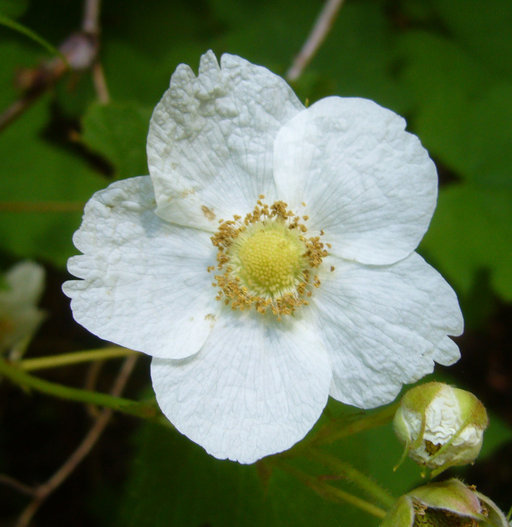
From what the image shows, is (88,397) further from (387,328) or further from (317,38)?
(317,38)

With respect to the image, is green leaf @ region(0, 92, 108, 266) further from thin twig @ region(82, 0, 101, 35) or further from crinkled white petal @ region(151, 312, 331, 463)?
crinkled white petal @ region(151, 312, 331, 463)

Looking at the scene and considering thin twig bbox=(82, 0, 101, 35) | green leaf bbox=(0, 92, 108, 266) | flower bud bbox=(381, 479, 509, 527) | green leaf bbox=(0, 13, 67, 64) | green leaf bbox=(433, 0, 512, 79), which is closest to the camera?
flower bud bbox=(381, 479, 509, 527)

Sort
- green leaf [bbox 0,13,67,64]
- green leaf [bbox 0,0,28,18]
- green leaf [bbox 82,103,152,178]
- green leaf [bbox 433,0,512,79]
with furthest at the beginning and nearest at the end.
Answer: green leaf [bbox 433,0,512,79] → green leaf [bbox 0,0,28,18] → green leaf [bbox 82,103,152,178] → green leaf [bbox 0,13,67,64]

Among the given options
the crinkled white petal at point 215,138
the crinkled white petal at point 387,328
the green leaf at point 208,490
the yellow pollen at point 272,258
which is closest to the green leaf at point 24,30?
the crinkled white petal at point 215,138

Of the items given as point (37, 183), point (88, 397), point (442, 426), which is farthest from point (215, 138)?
point (37, 183)

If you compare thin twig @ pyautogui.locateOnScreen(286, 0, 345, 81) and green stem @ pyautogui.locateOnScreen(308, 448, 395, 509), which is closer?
green stem @ pyautogui.locateOnScreen(308, 448, 395, 509)

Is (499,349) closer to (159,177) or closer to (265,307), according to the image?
(265,307)

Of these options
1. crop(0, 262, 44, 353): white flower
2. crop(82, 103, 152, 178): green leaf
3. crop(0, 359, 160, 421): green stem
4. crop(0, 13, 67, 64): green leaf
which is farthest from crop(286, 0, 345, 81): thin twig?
crop(0, 359, 160, 421): green stem

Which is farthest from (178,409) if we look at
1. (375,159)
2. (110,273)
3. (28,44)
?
(28,44)
